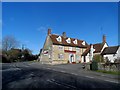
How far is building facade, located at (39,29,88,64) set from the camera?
53.9 m

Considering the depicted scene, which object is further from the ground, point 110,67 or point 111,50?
point 111,50

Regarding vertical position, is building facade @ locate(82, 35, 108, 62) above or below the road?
above

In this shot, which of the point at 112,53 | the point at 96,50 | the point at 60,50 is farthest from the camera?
the point at 96,50

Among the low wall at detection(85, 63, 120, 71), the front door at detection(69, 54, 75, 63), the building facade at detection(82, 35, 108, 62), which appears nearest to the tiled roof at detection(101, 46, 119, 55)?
the building facade at detection(82, 35, 108, 62)

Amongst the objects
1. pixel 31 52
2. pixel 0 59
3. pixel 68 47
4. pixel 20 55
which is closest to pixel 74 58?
pixel 68 47

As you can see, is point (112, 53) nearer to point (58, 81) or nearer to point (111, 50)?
point (111, 50)

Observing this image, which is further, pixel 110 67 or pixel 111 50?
pixel 111 50

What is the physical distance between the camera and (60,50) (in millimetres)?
55594

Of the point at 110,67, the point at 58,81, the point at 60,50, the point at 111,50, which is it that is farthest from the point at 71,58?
the point at 58,81

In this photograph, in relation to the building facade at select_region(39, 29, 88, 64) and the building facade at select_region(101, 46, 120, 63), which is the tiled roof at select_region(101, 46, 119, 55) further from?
the building facade at select_region(39, 29, 88, 64)

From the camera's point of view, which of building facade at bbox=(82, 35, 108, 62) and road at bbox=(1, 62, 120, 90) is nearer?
road at bbox=(1, 62, 120, 90)

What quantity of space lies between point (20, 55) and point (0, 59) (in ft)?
78.7

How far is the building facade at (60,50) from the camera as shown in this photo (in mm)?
53906

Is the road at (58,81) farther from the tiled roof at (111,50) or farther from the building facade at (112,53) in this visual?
the tiled roof at (111,50)
